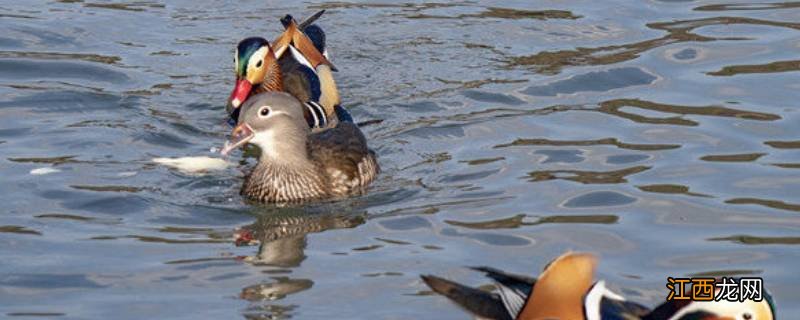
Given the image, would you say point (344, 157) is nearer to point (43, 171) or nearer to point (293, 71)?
point (43, 171)

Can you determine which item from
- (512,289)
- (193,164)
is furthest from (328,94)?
(512,289)

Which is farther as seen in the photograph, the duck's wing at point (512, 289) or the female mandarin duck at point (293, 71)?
the female mandarin duck at point (293, 71)

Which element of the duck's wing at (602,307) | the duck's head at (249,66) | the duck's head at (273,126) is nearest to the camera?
the duck's wing at (602,307)

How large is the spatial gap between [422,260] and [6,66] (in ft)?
19.8

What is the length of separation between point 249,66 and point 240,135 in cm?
267

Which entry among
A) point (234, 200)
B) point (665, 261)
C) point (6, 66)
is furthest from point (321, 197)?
point (6, 66)

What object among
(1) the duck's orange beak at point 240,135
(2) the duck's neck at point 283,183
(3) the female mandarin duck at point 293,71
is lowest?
(2) the duck's neck at point 283,183

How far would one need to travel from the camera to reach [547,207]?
36.8 feet

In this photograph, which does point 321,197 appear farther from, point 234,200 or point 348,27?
point 348,27

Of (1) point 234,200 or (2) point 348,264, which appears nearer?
(2) point 348,264

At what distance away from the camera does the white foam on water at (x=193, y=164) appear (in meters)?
12.4

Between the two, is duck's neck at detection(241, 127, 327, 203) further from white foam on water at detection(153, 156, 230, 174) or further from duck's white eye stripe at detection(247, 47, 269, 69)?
duck's white eye stripe at detection(247, 47, 269, 69)

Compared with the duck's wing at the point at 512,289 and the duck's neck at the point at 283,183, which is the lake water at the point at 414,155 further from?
the duck's wing at the point at 512,289

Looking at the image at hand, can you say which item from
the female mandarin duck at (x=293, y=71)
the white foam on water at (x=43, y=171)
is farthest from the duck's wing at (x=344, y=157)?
the white foam on water at (x=43, y=171)
